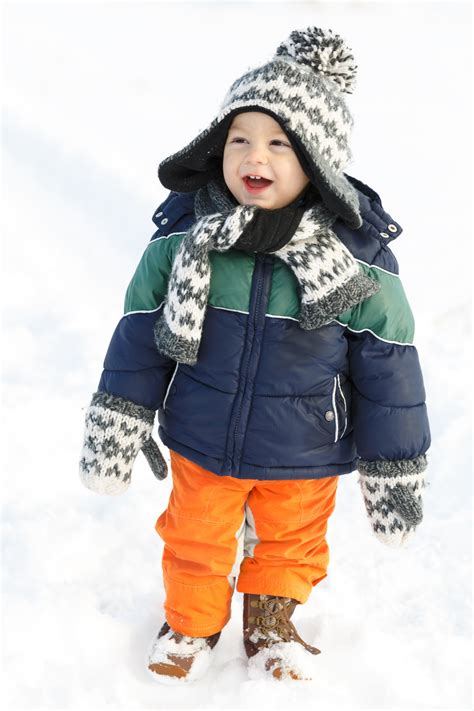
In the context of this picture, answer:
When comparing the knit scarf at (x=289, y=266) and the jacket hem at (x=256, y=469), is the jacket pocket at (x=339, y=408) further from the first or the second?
the knit scarf at (x=289, y=266)

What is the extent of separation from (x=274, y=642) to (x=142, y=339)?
32.8 inches

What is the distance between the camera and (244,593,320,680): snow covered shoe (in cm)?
193

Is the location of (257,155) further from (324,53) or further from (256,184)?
(324,53)

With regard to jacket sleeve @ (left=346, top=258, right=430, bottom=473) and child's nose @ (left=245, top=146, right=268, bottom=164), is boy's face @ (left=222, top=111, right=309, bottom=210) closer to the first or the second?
child's nose @ (left=245, top=146, right=268, bottom=164)

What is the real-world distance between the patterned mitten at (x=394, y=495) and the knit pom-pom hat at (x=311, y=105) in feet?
1.85

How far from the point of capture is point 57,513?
2.43 meters

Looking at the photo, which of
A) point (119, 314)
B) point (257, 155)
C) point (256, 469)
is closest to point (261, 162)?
point (257, 155)

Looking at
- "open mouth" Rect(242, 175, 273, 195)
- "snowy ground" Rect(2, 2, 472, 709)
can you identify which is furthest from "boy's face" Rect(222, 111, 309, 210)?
"snowy ground" Rect(2, 2, 472, 709)

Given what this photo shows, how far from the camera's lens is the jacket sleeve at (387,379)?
1745 millimetres

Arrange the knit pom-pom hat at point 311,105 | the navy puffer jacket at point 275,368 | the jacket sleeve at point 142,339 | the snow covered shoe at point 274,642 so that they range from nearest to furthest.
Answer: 1. the knit pom-pom hat at point 311,105
2. the navy puffer jacket at point 275,368
3. the jacket sleeve at point 142,339
4. the snow covered shoe at point 274,642

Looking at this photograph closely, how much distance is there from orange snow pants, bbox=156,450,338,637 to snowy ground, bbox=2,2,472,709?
19 centimetres

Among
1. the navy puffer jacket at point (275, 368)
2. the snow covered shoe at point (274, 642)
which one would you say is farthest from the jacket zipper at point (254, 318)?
the snow covered shoe at point (274, 642)

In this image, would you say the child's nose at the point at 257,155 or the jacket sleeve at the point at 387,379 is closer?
the child's nose at the point at 257,155

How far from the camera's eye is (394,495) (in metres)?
1.82
